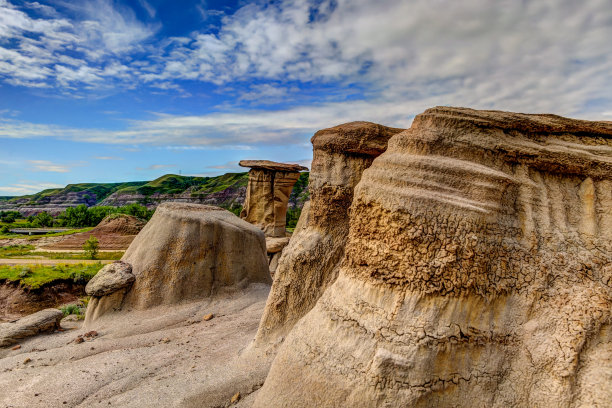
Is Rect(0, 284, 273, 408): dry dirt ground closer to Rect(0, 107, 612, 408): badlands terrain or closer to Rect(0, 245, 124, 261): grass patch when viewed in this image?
Rect(0, 107, 612, 408): badlands terrain

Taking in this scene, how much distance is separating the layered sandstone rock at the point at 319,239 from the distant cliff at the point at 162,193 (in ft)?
177

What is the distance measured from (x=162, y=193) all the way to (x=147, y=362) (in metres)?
82.0

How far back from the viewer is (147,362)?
715 cm

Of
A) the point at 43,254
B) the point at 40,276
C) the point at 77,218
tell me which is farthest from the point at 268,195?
the point at 77,218

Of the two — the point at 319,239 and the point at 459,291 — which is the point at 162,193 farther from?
the point at 459,291

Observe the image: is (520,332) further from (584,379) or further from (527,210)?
(527,210)

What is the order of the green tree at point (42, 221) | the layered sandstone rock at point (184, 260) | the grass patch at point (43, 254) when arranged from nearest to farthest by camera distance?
the layered sandstone rock at point (184, 260) < the grass patch at point (43, 254) < the green tree at point (42, 221)

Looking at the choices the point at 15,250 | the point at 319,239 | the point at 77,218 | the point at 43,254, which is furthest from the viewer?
the point at 77,218

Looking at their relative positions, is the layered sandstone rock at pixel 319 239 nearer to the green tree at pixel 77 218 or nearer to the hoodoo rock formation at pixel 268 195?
the hoodoo rock formation at pixel 268 195

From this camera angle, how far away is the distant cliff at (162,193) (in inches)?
2694

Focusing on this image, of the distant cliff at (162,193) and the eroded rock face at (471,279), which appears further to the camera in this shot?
the distant cliff at (162,193)

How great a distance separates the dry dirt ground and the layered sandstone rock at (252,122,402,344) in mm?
806

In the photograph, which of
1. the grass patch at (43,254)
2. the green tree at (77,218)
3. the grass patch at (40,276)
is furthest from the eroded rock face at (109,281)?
the green tree at (77,218)

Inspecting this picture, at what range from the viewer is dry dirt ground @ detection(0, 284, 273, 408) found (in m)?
5.86
